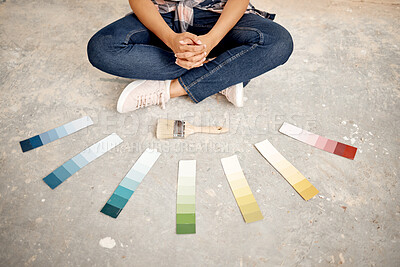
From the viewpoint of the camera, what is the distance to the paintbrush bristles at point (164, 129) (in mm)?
1241

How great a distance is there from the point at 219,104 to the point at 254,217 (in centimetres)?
61

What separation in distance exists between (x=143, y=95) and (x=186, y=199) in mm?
541

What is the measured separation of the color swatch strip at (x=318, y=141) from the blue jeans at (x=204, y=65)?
0.31 metres

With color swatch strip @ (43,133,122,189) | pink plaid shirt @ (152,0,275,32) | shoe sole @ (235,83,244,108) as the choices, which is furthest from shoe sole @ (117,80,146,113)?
shoe sole @ (235,83,244,108)

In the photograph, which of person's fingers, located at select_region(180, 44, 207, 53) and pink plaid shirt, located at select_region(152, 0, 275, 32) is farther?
pink plaid shirt, located at select_region(152, 0, 275, 32)

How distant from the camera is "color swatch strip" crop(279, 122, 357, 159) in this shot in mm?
1233

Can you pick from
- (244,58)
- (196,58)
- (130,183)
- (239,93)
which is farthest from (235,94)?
(130,183)

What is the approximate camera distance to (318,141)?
4.15 feet

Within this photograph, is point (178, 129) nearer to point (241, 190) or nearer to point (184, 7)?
point (241, 190)

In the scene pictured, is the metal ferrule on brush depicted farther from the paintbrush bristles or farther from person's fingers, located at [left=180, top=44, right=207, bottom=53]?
person's fingers, located at [left=180, top=44, right=207, bottom=53]

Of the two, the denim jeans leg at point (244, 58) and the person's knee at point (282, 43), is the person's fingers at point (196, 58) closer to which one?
the denim jeans leg at point (244, 58)

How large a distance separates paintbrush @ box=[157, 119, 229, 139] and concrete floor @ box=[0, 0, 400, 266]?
0.04 meters

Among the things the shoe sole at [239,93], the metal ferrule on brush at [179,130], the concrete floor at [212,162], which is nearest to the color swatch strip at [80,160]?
the concrete floor at [212,162]

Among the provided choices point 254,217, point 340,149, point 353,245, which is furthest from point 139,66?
point 353,245
